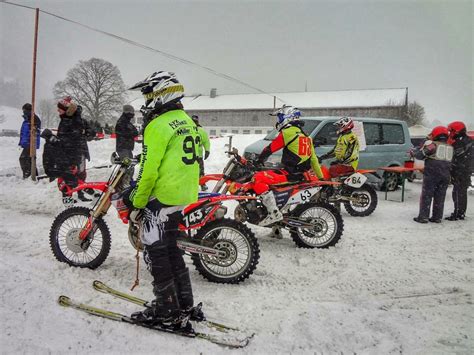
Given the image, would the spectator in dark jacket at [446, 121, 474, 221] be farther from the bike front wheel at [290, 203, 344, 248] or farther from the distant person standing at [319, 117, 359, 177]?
the bike front wheel at [290, 203, 344, 248]

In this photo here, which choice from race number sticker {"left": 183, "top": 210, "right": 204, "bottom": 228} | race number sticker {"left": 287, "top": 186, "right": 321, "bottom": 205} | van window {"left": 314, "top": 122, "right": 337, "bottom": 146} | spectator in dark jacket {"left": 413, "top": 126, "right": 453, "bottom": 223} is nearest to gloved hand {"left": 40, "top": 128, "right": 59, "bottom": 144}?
race number sticker {"left": 183, "top": 210, "right": 204, "bottom": 228}

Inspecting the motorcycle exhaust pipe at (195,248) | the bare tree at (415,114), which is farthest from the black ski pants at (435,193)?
the bare tree at (415,114)

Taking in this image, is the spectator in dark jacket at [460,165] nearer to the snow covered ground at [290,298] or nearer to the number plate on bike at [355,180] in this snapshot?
the snow covered ground at [290,298]

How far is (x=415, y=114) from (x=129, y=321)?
144 feet

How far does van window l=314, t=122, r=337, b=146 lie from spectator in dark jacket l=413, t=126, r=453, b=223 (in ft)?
7.08

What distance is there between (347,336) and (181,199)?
1.72 meters

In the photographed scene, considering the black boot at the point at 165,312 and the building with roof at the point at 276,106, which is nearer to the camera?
the black boot at the point at 165,312

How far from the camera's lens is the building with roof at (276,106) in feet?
136

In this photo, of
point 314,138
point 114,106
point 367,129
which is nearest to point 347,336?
point 314,138

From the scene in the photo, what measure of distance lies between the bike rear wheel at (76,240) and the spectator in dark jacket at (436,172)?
19.6ft

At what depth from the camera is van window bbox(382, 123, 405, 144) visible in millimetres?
9875

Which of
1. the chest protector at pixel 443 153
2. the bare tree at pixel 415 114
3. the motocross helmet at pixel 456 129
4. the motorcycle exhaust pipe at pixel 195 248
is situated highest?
the bare tree at pixel 415 114

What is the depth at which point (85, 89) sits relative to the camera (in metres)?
23.4

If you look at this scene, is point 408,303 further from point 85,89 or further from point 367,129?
point 85,89
